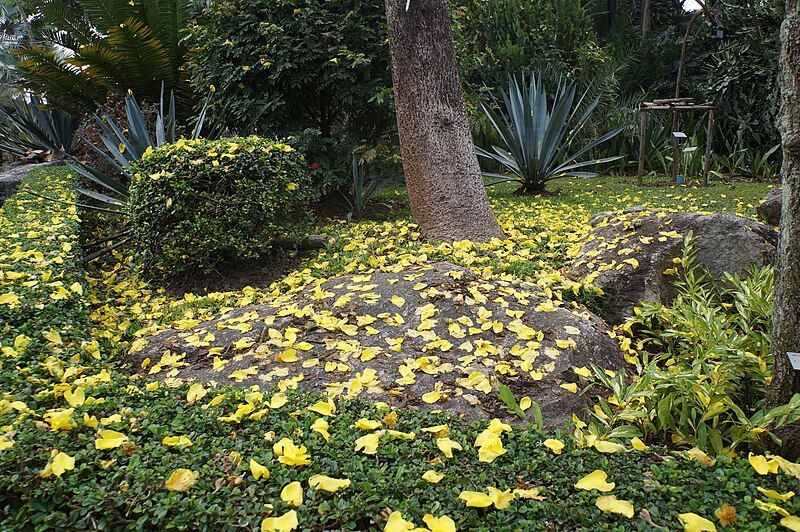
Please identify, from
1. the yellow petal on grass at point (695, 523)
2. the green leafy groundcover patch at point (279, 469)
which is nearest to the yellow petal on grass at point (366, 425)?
the green leafy groundcover patch at point (279, 469)

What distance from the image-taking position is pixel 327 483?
1.53 metres

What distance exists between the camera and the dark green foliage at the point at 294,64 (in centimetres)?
582

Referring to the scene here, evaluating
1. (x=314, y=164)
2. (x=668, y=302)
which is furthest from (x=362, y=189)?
(x=668, y=302)

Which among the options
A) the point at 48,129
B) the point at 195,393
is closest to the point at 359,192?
the point at 195,393

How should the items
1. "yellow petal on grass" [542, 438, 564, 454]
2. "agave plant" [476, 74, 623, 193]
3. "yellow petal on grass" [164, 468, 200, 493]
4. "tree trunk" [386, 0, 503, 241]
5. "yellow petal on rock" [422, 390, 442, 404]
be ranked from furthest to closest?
"agave plant" [476, 74, 623, 193], "tree trunk" [386, 0, 503, 241], "yellow petal on rock" [422, 390, 442, 404], "yellow petal on grass" [542, 438, 564, 454], "yellow petal on grass" [164, 468, 200, 493]

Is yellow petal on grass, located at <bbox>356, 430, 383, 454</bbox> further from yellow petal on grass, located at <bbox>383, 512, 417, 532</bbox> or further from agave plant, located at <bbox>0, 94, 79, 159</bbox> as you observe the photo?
agave plant, located at <bbox>0, 94, 79, 159</bbox>

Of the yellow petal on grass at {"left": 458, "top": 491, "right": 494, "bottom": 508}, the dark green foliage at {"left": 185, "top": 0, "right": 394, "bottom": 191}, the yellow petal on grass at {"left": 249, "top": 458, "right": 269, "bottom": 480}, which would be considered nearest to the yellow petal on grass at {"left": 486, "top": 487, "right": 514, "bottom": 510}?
the yellow petal on grass at {"left": 458, "top": 491, "right": 494, "bottom": 508}

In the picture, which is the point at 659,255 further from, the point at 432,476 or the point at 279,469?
the point at 279,469

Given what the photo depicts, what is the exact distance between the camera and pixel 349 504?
58.2 inches

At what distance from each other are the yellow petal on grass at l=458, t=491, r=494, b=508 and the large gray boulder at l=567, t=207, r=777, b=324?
2.39 metres

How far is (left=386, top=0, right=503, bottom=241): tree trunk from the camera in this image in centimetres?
492

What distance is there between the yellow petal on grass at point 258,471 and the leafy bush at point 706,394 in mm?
1062

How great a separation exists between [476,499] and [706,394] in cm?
117

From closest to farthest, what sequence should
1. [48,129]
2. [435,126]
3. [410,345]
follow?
[410,345], [435,126], [48,129]
